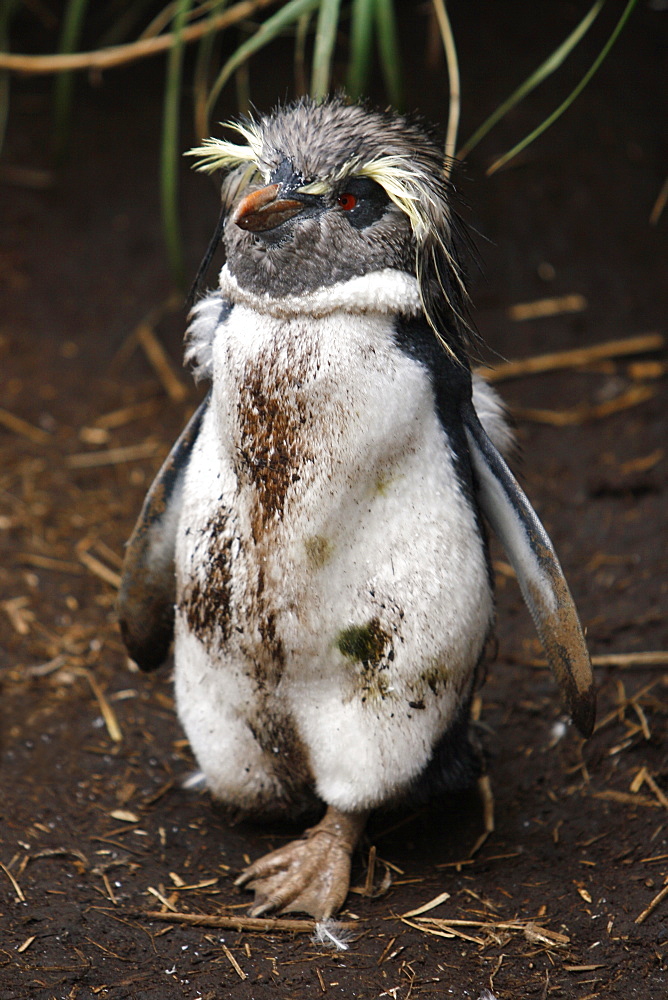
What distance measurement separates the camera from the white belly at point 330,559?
1.67m

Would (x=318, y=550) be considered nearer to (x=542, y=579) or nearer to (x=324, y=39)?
(x=542, y=579)

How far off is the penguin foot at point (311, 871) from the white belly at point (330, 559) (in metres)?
0.11

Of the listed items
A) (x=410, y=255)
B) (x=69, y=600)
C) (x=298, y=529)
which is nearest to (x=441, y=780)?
(x=298, y=529)

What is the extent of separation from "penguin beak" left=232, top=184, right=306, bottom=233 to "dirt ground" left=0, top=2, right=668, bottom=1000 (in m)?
0.52

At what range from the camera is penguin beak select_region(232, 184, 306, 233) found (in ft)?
5.20

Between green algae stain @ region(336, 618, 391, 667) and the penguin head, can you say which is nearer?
the penguin head

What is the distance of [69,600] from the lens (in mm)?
2762

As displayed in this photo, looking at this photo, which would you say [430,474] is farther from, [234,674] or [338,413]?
[234,674]

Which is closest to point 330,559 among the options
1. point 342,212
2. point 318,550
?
point 318,550

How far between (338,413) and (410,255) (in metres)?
0.27

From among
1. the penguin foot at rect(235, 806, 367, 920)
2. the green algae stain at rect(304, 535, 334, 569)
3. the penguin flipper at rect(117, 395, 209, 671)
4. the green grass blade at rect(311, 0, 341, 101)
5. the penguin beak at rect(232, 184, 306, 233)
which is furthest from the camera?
the green grass blade at rect(311, 0, 341, 101)

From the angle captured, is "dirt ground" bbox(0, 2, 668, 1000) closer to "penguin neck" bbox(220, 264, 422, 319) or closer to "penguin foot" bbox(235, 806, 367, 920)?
"penguin foot" bbox(235, 806, 367, 920)

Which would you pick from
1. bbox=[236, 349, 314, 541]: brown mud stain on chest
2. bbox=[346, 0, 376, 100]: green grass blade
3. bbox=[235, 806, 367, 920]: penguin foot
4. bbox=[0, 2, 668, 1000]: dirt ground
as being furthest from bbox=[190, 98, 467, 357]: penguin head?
bbox=[235, 806, 367, 920]: penguin foot

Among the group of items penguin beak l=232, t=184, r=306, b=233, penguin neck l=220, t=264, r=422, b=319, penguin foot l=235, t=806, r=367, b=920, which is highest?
penguin beak l=232, t=184, r=306, b=233
